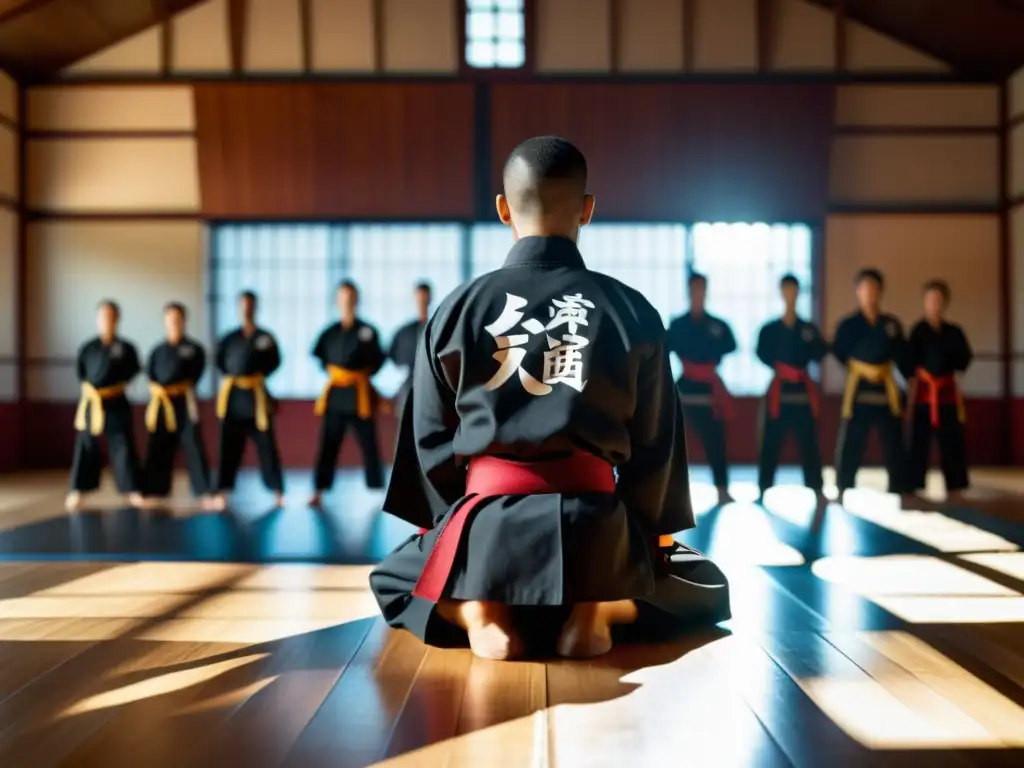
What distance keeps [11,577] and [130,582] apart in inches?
16.6

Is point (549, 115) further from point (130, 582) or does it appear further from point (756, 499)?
point (130, 582)

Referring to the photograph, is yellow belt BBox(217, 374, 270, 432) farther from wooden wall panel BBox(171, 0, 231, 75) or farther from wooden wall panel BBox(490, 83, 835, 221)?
wooden wall panel BBox(171, 0, 231, 75)

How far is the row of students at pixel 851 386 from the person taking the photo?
220 inches

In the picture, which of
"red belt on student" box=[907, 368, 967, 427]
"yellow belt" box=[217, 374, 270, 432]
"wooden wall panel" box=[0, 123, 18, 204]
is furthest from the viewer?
"wooden wall panel" box=[0, 123, 18, 204]

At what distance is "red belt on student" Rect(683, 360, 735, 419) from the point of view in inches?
230

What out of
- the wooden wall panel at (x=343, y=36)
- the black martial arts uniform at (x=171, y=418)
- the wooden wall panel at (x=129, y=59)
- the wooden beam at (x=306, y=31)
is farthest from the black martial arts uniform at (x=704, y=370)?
the wooden wall panel at (x=129, y=59)

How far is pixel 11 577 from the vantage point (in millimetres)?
3031

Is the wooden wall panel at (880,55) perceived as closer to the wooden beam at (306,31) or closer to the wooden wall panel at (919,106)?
the wooden wall panel at (919,106)

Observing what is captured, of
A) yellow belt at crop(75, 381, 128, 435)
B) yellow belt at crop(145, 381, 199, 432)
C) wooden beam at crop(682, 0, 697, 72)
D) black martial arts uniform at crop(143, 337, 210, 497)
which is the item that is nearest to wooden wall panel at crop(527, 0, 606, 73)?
wooden beam at crop(682, 0, 697, 72)

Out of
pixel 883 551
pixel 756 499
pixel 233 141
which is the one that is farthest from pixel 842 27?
pixel 883 551

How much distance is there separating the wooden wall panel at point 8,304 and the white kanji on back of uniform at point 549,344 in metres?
7.51

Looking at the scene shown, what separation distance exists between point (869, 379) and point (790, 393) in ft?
1.56

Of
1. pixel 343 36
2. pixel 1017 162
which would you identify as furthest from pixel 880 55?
pixel 343 36

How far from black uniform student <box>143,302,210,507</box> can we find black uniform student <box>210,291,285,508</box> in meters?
0.26
